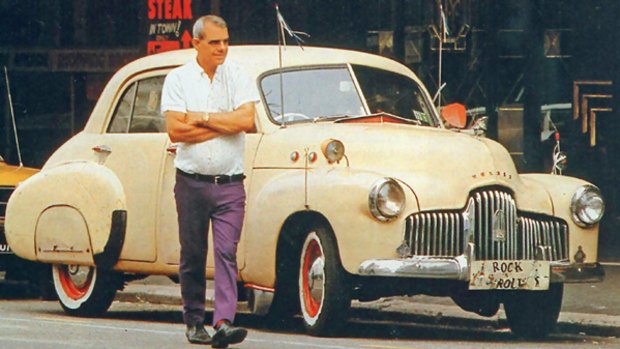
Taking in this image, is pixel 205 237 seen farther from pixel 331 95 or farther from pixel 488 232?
pixel 331 95

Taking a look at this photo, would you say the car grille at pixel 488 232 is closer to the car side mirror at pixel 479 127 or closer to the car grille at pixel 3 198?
the car side mirror at pixel 479 127

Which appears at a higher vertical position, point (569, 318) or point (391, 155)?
point (391, 155)

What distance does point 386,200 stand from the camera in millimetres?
11391

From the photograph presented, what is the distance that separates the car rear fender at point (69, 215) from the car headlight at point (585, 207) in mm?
3219

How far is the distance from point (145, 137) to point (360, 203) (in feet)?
7.85

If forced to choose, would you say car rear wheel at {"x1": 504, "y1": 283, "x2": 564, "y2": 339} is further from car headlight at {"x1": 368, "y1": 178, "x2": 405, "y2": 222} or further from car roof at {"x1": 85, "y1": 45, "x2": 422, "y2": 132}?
car roof at {"x1": 85, "y1": 45, "x2": 422, "y2": 132}

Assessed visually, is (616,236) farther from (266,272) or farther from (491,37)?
(266,272)

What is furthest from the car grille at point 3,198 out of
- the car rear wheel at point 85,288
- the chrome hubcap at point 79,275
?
the chrome hubcap at point 79,275

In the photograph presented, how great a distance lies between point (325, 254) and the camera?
37.9 feet

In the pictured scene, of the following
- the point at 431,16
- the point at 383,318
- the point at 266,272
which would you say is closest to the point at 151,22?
the point at 431,16

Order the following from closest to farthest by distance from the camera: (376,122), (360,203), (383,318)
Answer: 1. (360,203)
2. (376,122)
3. (383,318)

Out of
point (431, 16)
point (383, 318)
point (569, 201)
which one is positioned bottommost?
point (383, 318)

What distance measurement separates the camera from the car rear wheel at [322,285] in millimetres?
11453

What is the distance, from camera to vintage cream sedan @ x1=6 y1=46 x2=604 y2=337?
11469 millimetres
